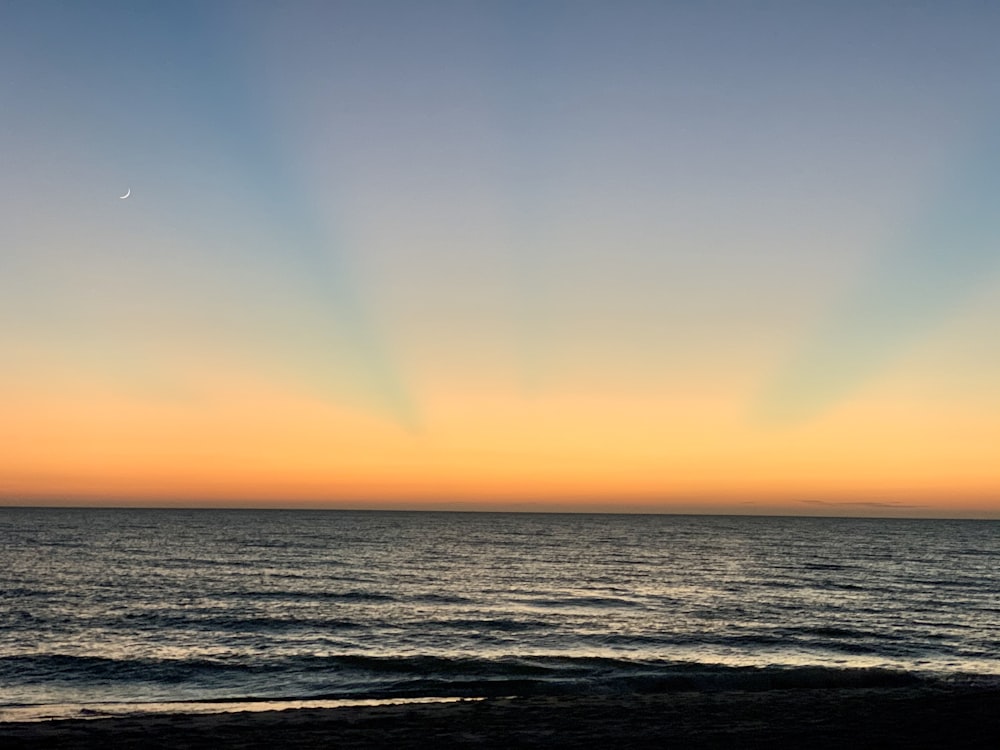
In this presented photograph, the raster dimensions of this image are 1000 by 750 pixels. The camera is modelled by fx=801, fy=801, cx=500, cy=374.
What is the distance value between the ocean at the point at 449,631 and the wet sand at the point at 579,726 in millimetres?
3927

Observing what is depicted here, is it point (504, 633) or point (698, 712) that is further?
point (504, 633)

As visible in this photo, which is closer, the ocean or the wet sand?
the wet sand

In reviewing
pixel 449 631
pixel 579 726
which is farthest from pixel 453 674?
pixel 579 726

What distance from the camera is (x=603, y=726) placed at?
2059 cm

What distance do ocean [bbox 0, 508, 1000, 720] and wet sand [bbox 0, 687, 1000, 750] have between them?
3.93 m

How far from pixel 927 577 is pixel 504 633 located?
177ft

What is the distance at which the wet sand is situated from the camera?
1844 centimetres

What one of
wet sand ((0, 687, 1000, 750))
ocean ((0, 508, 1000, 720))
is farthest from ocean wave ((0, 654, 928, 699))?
wet sand ((0, 687, 1000, 750))

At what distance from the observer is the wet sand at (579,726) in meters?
18.4

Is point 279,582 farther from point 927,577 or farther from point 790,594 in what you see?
point 927,577

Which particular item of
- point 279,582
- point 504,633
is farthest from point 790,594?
point 279,582

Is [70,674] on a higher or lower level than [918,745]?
lower

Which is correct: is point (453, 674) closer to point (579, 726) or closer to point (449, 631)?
point (449, 631)

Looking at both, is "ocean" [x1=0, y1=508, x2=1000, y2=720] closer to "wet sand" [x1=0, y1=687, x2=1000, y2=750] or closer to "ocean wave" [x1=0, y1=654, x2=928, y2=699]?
"ocean wave" [x1=0, y1=654, x2=928, y2=699]
